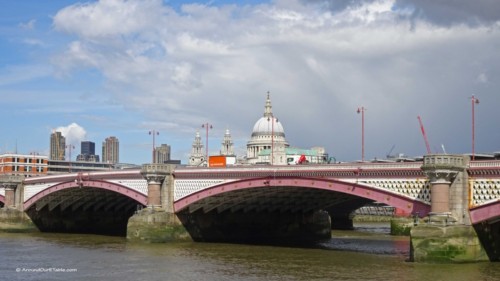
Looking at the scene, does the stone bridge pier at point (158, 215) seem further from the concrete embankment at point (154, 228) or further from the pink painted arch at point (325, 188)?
the pink painted arch at point (325, 188)

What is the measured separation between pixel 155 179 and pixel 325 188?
19.0 metres

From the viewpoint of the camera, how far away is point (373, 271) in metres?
43.3

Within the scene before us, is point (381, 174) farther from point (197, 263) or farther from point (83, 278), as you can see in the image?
point (83, 278)

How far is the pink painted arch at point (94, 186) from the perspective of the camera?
6938 centimetres

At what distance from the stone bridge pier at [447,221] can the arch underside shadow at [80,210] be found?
44.4 metres

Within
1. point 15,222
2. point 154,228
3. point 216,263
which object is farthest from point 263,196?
point 15,222

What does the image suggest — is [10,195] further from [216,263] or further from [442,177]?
[442,177]

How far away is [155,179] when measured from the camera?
2606 inches

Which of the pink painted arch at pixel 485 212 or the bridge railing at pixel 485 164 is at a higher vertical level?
the bridge railing at pixel 485 164

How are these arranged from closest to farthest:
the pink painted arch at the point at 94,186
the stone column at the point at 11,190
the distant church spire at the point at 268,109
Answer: the pink painted arch at the point at 94,186, the stone column at the point at 11,190, the distant church spire at the point at 268,109

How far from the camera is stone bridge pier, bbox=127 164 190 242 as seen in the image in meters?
64.0

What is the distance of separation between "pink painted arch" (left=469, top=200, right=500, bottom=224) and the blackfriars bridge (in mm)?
58

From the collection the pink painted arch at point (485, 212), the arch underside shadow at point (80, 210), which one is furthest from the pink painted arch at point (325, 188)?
the arch underside shadow at point (80, 210)

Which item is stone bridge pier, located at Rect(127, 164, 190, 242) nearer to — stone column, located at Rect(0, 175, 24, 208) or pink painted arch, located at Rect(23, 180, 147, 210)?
pink painted arch, located at Rect(23, 180, 147, 210)
